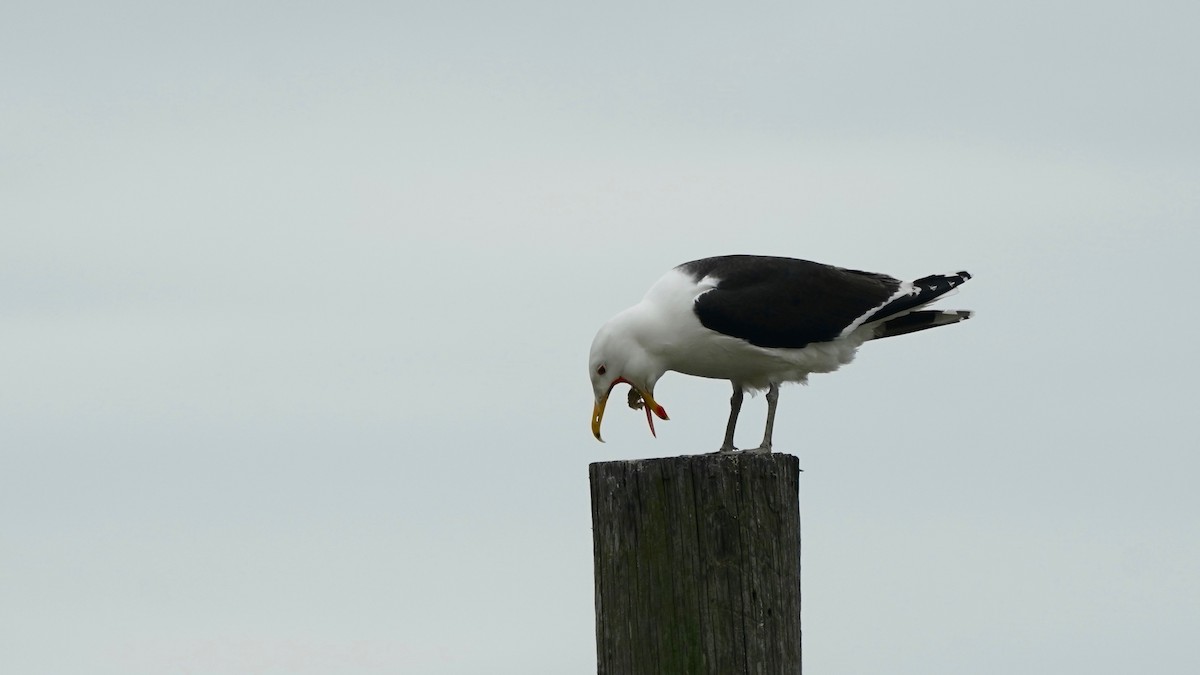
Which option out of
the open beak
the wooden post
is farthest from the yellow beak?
the wooden post

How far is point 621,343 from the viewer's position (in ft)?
37.7

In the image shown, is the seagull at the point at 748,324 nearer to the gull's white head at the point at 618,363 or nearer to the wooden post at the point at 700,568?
the gull's white head at the point at 618,363

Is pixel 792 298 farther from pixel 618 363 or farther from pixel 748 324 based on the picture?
pixel 618 363

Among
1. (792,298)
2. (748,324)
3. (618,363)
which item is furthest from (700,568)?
(792,298)

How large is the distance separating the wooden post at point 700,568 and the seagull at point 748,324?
179 inches

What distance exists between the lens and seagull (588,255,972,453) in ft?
38.0

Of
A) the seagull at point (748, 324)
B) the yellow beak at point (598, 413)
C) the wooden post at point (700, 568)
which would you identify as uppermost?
the seagull at point (748, 324)

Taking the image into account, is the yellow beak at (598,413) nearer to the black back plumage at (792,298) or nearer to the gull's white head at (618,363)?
the gull's white head at (618,363)

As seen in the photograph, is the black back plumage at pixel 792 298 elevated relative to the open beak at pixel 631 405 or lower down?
elevated

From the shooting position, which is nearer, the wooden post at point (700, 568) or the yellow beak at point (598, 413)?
the wooden post at point (700, 568)

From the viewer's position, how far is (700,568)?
6.82m

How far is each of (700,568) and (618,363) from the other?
15.6ft

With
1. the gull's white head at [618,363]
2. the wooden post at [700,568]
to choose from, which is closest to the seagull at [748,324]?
the gull's white head at [618,363]

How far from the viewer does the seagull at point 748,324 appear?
11.6 m
